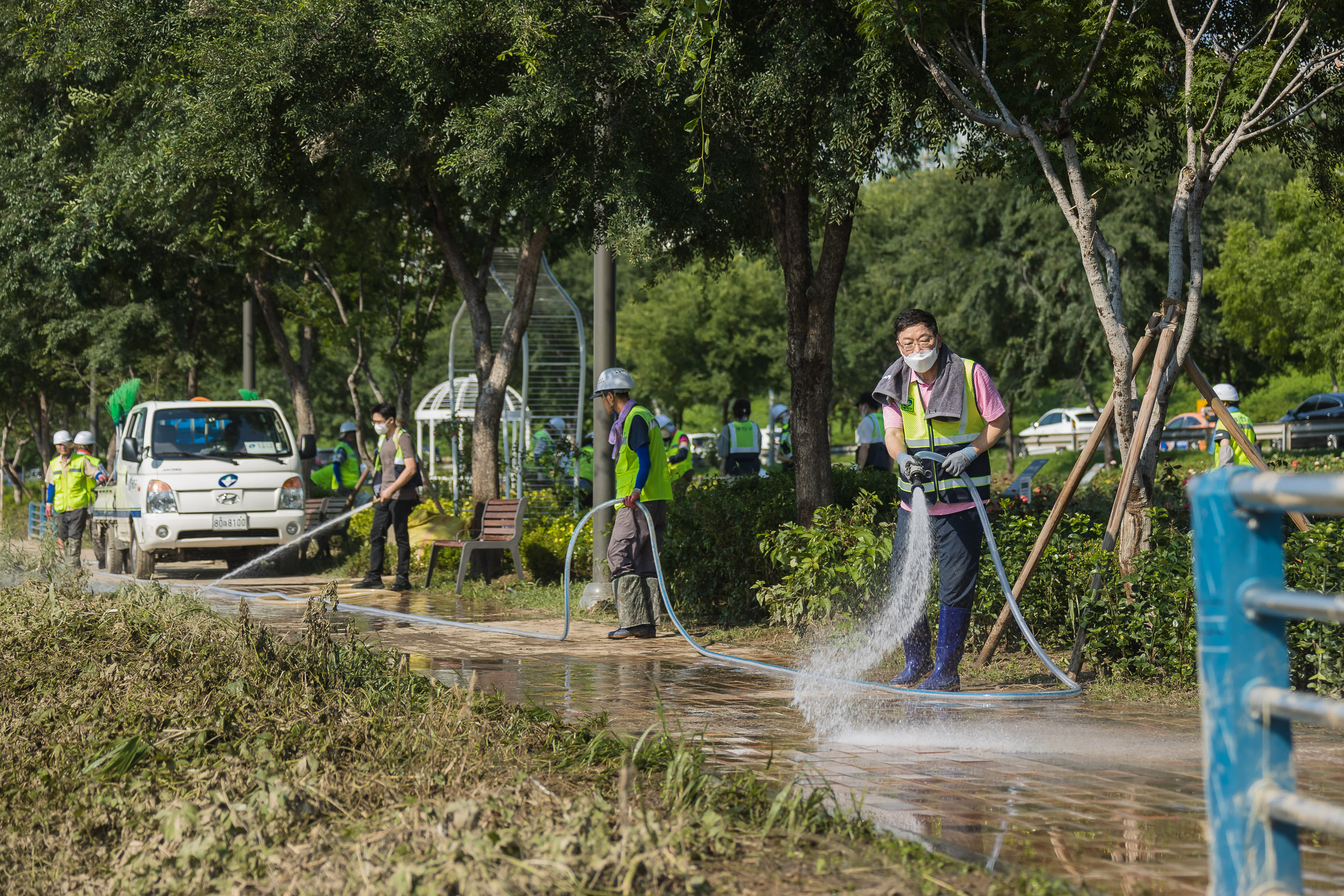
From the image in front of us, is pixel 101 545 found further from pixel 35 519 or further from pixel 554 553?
pixel 35 519

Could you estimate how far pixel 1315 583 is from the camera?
639cm

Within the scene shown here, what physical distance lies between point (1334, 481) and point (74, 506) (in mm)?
16804

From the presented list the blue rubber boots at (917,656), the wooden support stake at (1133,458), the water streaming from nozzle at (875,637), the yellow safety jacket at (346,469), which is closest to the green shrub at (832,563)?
the water streaming from nozzle at (875,637)

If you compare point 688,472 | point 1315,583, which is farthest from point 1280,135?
point 688,472

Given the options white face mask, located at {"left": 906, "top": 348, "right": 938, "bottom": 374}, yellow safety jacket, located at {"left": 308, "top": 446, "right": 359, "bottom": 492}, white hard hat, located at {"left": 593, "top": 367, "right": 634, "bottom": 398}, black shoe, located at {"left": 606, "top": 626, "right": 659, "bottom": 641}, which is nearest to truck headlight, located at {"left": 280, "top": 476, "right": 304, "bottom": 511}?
yellow safety jacket, located at {"left": 308, "top": 446, "right": 359, "bottom": 492}

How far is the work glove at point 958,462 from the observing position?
6719mm

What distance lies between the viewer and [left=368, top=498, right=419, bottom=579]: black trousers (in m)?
13.5

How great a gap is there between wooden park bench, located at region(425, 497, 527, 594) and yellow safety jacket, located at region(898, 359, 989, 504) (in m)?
6.85

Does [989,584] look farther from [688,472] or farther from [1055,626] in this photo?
[688,472]

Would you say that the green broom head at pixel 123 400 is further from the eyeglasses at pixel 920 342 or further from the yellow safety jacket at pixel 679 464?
the eyeglasses at pixel 920 342

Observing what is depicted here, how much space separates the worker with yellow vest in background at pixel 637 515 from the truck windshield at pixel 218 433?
297 inches

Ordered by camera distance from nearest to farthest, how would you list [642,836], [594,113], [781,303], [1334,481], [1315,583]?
[1334,481] → [642,836] → [1315,583] → [594,113] → [781,303]

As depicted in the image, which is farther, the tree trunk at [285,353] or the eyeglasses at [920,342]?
the tree trunk at [285,353]

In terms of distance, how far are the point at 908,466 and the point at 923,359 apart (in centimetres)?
59
